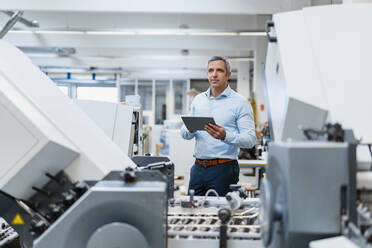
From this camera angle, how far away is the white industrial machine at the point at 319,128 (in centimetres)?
73

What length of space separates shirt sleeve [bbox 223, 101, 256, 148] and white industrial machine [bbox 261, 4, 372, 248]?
0.74 metres

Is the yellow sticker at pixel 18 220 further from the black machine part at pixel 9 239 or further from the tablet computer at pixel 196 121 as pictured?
the tablet computer at pixel 196 121

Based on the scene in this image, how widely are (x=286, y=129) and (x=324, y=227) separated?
12.6 inches

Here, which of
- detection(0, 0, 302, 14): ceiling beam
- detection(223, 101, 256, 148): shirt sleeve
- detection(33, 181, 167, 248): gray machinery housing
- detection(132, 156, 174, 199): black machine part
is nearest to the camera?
detection(33, 181, 167, 248): gray machinery housing

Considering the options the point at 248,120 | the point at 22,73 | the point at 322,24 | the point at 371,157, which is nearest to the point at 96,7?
the point at 248,120

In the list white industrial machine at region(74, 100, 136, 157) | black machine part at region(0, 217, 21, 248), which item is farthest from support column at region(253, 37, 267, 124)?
black machine part at region(0, 217, 21, 248)

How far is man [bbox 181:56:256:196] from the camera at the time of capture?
204 centimetres

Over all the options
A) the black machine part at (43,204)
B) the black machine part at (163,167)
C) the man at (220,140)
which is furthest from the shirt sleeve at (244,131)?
the black machine part at (43,204)

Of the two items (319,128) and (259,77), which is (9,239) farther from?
(259,77)

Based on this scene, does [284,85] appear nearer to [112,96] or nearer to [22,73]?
[22,73]

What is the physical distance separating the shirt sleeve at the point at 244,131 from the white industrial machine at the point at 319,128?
2.43 feet

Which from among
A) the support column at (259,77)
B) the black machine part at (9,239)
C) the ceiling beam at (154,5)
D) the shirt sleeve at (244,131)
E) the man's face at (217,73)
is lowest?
the black machine part at (9,239)

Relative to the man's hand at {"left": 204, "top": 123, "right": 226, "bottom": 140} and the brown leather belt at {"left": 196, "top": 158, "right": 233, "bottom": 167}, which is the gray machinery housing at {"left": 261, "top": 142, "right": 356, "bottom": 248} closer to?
the man's hand at {"left": 204, "top": 123, "right": 226, "bottom": 140}

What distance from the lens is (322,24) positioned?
3.32 ft
